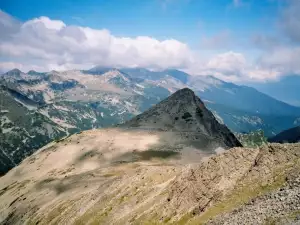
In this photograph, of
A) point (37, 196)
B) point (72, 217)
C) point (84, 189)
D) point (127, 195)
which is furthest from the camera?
point (37, 196)

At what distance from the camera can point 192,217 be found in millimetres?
51844

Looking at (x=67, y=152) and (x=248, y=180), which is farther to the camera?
(x=67, y=152)

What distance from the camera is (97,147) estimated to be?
168 m

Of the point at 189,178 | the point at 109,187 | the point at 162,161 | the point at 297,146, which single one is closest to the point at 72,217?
the point at 109,187

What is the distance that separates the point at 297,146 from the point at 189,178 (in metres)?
19.5

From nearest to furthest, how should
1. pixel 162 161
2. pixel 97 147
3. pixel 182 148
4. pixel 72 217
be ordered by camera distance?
pixel 72 217, pixel 162 161, pixel 182 148, pixel 97 147

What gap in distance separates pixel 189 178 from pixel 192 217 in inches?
425

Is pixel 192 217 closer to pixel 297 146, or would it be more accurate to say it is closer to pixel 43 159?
pixel 297 146

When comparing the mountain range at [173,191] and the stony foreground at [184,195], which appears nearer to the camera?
the stony foreground at [184,195]

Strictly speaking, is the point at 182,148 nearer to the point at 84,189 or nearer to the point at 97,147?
the point at 97,147

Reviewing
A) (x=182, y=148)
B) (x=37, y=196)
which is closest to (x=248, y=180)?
(x=37, y=196)

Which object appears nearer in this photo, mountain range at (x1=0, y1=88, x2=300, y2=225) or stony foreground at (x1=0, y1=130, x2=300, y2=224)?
stony foreground at (x1=0, y1=130, x2=300, y2=224)

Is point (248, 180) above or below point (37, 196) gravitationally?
above

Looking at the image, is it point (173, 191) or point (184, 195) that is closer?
point (184, 195)
